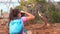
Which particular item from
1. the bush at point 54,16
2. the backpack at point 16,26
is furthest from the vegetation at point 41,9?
the backpack at point 16,26

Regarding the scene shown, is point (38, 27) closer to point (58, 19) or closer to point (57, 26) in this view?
point (57, 26)

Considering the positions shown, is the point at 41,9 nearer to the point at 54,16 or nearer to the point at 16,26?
the point at 54,16

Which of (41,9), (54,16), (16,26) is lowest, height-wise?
(54,16)

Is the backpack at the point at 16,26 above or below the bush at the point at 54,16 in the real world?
above

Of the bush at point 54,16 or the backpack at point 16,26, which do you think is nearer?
the backpack at point 16,26

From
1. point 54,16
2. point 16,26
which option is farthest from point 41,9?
point 16,26

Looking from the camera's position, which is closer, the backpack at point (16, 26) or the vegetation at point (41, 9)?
the backpack at point (16, 26)

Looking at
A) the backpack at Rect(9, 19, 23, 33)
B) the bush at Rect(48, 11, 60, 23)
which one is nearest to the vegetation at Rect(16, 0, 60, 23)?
the bush at Rect(48, 11, 60, 23)

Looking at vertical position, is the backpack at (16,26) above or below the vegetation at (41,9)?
above

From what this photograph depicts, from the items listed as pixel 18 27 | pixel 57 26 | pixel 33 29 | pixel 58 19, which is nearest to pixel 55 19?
pixel 58 19

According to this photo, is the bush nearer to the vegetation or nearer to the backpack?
the vegetation

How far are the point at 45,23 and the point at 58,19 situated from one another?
2.42ft

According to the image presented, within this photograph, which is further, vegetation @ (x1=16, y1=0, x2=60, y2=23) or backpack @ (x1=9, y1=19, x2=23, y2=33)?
vegetation @ (x1=16, y1=0, x2=60, y2=23)

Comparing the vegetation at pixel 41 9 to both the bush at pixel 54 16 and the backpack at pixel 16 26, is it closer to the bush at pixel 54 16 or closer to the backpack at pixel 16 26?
the bush at pixel 54 16
